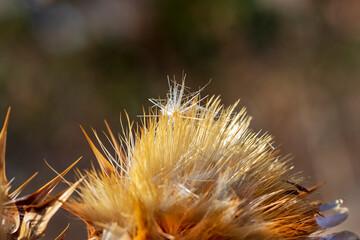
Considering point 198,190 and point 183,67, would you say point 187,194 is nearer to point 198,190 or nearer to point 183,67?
point 198,190

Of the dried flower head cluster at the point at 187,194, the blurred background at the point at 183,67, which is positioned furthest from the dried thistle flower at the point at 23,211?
the blurred background at the point at 183,67

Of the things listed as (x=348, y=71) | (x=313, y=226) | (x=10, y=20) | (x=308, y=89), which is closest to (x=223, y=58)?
(x=308, y=89)

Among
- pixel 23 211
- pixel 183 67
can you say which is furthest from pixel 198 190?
pixel 183 67

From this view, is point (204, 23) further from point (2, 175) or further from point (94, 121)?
point (2, 175)

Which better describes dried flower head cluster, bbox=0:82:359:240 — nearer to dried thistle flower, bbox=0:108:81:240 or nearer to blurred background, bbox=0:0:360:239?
dried thistle flower, bbox=0:108:81:240

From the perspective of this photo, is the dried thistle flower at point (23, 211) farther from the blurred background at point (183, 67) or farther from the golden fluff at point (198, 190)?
the blurred background at point (183, 67)

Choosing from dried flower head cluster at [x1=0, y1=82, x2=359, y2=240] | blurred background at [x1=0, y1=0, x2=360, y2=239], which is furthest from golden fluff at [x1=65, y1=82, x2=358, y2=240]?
blurred background at [x1=0, y1=0, x2=360, y2=239]
